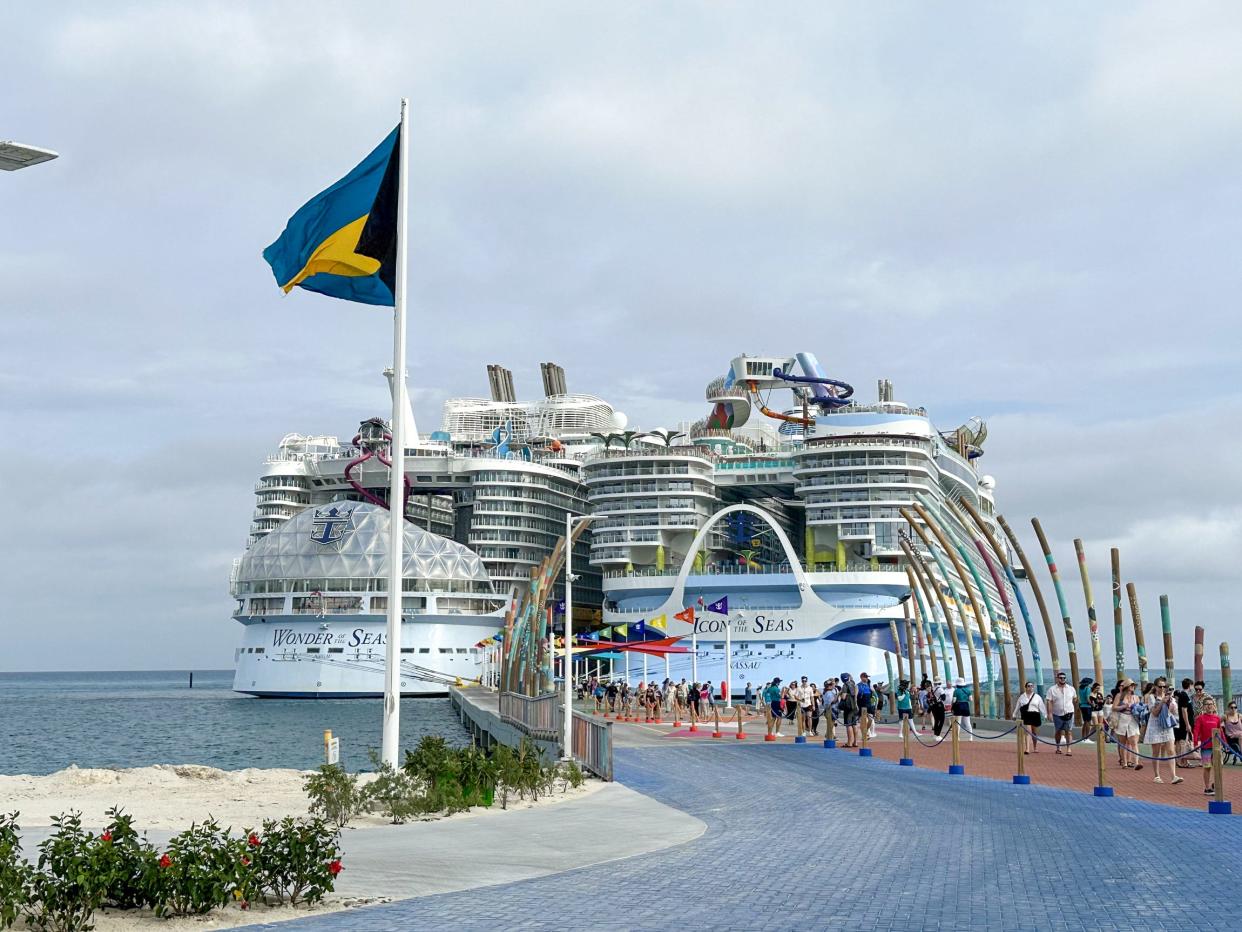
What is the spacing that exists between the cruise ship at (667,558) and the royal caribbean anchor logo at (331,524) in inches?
5.1

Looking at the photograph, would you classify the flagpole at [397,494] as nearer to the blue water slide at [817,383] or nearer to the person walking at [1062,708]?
the person walking at [1062,708]

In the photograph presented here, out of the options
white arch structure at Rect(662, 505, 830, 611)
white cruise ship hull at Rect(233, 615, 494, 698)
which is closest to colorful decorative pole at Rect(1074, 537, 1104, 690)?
white arch structure at Rect(662, 505, 830, 611)

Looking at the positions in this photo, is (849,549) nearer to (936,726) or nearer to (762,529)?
(762,529)

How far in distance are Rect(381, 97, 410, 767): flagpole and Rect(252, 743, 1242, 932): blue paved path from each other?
4.22m

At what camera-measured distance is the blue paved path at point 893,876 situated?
9891 mm

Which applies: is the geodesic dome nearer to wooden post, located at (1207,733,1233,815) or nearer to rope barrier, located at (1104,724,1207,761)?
rope barrier, located at (1104,724,1207,761)

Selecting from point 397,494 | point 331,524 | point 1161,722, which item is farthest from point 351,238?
point 331,524

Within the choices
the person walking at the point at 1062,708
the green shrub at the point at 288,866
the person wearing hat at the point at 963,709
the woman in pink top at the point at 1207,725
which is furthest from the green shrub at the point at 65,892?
the person wearing hat at the point at 963,709

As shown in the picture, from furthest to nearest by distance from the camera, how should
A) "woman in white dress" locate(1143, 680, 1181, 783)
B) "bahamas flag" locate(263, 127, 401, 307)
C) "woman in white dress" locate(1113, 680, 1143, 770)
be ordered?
1. "woman in white dress" locate(1113, 680, 1143, 770)
2. "woman in white dress" locate(1143, 680, 1181, 783)
3. "bahamas flag" locate(263, 127, 401, 307)

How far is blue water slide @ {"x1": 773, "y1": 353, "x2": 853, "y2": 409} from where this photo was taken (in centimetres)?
10306

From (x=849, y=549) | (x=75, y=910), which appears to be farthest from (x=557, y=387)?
(x=75, y=910)

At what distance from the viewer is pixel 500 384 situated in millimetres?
133000

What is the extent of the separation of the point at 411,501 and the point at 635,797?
90694 mm

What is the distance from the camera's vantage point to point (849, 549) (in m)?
83.4
